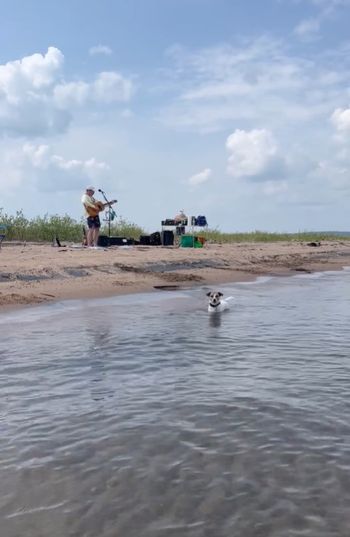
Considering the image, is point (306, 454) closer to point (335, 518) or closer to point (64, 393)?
point (335, 518)

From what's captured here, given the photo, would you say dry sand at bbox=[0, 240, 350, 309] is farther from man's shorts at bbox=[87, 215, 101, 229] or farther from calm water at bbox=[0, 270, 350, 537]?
calm water at bbox=[0, 270, 350, 537]

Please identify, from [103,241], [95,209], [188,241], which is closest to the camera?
[95,209]

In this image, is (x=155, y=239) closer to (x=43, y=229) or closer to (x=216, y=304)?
(x=43, y=229)

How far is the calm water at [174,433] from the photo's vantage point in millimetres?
2820

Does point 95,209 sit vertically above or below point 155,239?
above

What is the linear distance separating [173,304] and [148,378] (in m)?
5.32

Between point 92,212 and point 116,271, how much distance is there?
5268 millimetres

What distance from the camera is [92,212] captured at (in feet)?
61.8

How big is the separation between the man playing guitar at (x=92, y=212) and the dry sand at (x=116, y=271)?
168 cm

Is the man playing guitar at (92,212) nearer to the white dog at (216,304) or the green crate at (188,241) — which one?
the green crate at (188,241)

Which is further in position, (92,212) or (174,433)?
(92,212)

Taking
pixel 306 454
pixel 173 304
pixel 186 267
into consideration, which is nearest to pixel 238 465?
pixel 306 454

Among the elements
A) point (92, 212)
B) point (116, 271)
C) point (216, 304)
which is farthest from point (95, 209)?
point (216, 304)

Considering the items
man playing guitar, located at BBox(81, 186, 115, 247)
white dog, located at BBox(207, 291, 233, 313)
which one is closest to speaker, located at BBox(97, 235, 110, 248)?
man playing guitar, located at BBox(81, 186, 115, 247)
